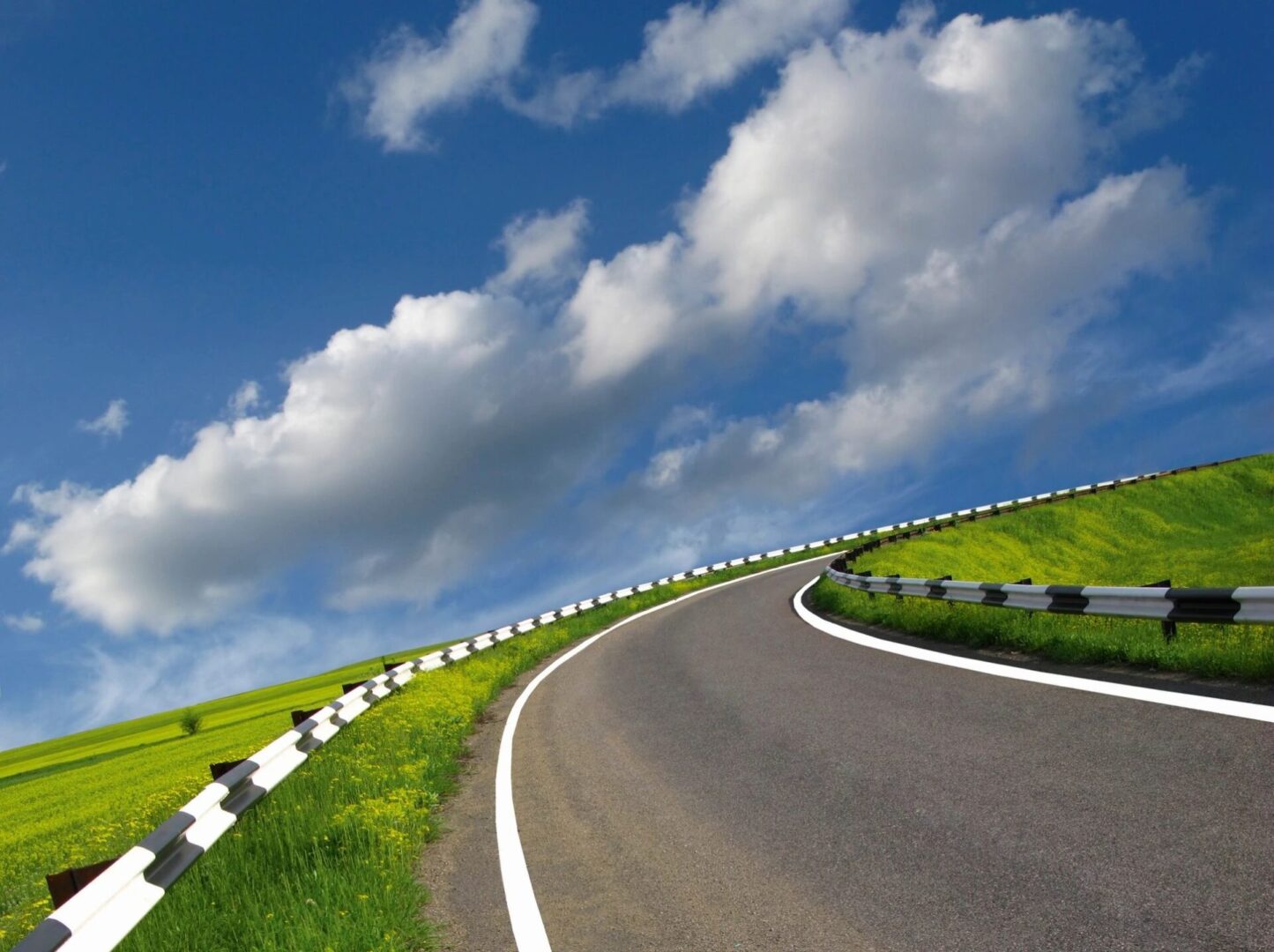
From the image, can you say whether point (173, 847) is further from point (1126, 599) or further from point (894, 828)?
point (1126, 599)

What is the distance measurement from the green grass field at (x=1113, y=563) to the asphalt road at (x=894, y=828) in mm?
1258

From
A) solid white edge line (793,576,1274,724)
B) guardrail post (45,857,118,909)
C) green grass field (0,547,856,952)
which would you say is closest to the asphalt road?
solid white edge line (793,576,1274,724)

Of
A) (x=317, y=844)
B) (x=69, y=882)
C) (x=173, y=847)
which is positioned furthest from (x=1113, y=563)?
(x=69, y=882)

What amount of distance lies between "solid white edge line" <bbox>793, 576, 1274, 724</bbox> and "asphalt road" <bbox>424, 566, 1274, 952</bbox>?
20 cm

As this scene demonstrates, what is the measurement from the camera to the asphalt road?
4.08 meters

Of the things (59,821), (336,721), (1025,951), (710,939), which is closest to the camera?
(1025,951)

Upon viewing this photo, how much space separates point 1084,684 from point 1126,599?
5.57ft

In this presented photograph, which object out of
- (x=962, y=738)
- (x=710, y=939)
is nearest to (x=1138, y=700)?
(x=962, y=738)

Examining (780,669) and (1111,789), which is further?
(780,669)

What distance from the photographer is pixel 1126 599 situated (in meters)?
9.21

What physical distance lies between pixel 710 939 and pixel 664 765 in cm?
365

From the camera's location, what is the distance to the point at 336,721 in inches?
447

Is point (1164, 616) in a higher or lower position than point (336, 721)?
lower

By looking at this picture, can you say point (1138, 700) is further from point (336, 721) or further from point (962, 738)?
point (336, 721)
